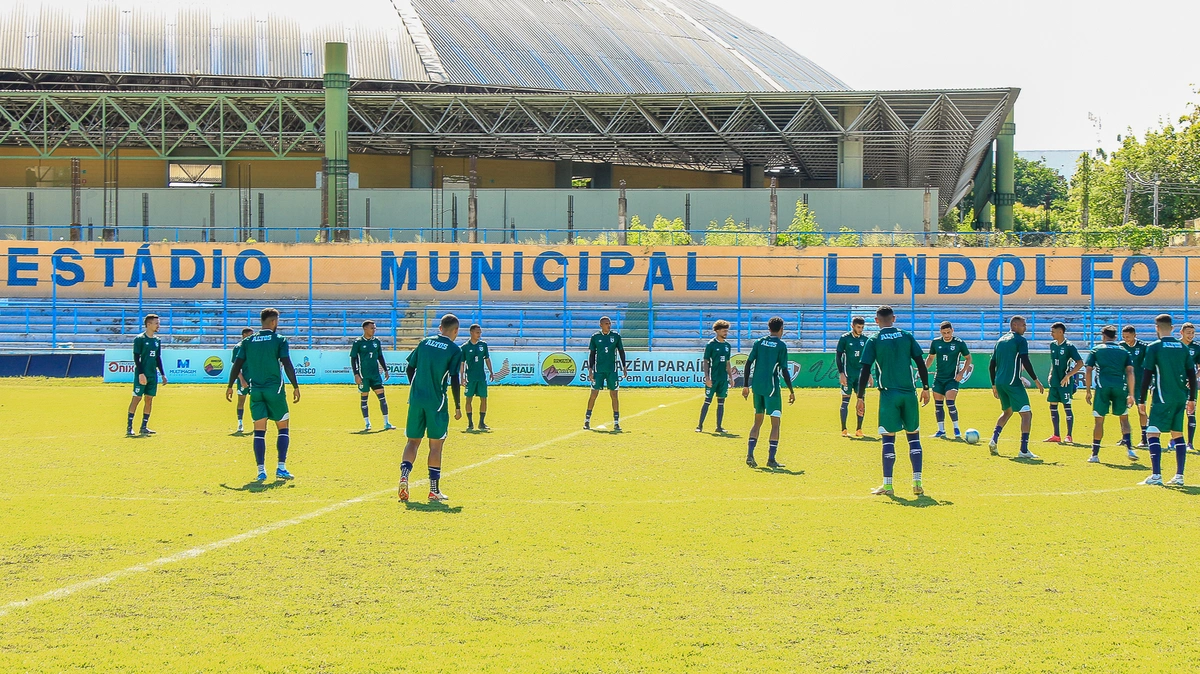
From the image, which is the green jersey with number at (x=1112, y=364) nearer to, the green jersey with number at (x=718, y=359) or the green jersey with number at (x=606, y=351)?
the green jersey with number at (x=718, y=359)

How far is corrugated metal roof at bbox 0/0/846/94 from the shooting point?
47750 millimetres

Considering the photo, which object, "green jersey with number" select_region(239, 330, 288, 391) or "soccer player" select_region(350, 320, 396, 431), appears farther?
"soccer player" select_region(350, 320, 396, 431)

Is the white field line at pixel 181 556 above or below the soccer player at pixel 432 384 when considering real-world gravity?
below

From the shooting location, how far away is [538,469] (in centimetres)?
1394

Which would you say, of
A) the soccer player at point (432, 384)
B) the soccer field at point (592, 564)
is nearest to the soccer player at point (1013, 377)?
the soccer field at point (592, 564)

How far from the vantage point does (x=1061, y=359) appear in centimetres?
1655

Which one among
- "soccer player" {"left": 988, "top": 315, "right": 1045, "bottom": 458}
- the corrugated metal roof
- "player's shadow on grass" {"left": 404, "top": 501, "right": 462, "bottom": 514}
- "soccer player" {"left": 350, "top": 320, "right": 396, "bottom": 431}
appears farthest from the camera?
the corrugated metal roof

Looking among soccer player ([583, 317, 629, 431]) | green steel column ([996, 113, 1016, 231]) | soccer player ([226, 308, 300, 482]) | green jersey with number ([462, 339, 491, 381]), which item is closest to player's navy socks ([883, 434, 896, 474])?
soccer player ([226, 308, 300, 482])

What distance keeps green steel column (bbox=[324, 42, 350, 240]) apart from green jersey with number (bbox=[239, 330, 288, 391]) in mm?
27879

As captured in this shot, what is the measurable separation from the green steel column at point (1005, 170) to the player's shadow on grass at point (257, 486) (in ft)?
141

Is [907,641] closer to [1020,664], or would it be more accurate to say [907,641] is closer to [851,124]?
[1020,664]

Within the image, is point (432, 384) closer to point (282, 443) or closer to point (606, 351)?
point (282, 443)

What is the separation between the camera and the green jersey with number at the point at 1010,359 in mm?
15609

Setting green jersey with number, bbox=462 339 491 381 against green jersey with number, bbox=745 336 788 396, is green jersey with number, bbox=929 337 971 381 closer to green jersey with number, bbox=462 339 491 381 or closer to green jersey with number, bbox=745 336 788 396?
green jersey with number, bbox=745 336 788 396
